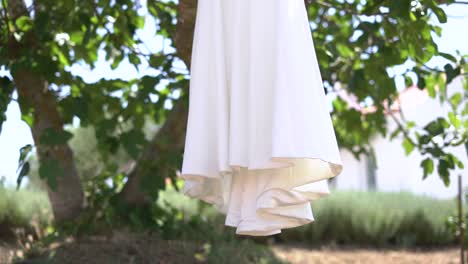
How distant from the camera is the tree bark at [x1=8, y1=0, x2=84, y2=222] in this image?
4234 millimetres

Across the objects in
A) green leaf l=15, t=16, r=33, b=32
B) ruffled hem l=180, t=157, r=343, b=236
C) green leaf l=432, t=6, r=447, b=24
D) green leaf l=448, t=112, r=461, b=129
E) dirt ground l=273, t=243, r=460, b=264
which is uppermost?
green leaf l=15, t=16, r=33, b=32

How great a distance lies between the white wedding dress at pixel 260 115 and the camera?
2088 mm

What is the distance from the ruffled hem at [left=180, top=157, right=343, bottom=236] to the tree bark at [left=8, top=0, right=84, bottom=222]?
1.89m

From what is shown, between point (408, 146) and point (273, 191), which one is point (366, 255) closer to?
point (408, 146)

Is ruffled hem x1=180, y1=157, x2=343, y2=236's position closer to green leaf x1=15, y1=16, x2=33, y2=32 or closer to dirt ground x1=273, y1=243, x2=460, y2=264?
green leaf x1=15, y1=16, x2=33, y2=32

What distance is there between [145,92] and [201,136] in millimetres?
1867

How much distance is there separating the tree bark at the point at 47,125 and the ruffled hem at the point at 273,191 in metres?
1.89

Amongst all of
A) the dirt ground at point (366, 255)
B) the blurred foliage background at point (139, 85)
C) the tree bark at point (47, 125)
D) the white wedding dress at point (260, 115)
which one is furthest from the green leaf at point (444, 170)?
the dirt ground at point (366, 255)

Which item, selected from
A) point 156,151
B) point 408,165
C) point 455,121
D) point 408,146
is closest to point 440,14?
point 455,121

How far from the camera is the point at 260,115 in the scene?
7.19 feet

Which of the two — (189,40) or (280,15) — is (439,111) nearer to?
(189,40)

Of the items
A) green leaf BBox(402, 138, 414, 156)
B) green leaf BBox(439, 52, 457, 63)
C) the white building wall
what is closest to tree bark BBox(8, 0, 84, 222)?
green leaf BBox(439, 52, 457, 63)

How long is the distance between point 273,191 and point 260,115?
25cm

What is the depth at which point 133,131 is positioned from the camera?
169 inches
